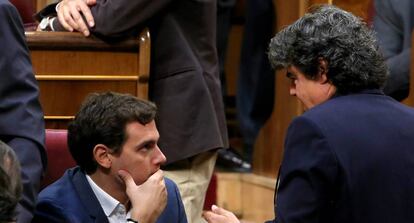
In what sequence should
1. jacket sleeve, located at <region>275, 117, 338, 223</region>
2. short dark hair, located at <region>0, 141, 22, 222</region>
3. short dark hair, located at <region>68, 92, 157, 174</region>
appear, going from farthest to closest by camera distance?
short dark hair, located at <region>68, 92, 157, 174</region> → jacket sleeve, located at <region>275, 117, 338, 223</region> → short dark hair, located at <region>0, 141, 22, 222</region>

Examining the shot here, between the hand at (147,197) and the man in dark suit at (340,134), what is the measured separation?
178 millimetres

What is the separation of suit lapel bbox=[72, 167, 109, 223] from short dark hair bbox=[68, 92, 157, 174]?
0.18ft

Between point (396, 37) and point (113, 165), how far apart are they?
1402mm

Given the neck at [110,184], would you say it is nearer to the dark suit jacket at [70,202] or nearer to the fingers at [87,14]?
the dark suit jacket at [70,202]

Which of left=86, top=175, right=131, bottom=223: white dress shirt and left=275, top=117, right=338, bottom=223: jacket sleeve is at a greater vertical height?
left=275, top=117, right=338, bottom=223: jacket sleeve

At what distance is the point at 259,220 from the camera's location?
161 inches

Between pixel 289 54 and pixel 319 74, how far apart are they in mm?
89

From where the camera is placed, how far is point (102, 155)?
2529 mm

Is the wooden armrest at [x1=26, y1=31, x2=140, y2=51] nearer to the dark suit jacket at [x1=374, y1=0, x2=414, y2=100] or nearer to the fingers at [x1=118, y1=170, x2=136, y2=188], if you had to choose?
the fingers at [x1=118, y1=170, x2=136, y2=188]

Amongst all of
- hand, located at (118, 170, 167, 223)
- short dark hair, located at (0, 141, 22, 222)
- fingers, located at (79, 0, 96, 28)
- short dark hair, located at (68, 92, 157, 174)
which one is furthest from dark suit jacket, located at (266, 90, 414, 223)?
fingers, located at (79, 0, 96, 28)

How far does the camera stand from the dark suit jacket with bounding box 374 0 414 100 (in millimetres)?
3334

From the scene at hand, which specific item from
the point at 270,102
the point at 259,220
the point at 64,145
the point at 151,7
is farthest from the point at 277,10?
the point at 64,145

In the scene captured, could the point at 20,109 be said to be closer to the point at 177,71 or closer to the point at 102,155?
the point at 102,155

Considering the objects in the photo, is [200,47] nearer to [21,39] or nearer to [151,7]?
[151,7]
